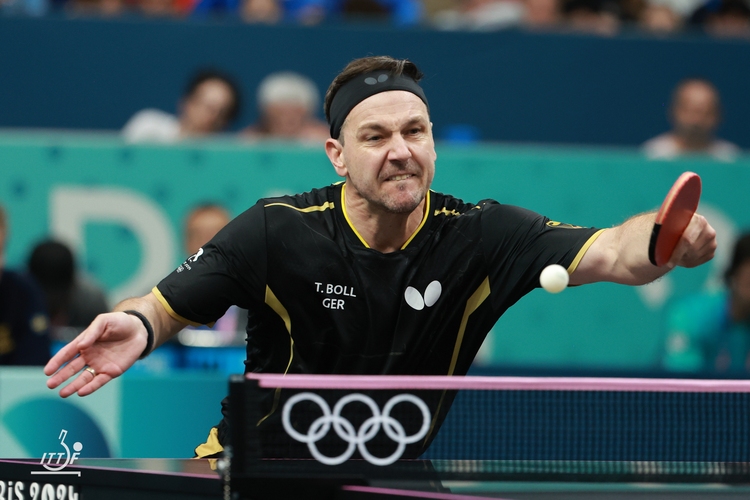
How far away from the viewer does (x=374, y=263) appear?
3805 millimetres

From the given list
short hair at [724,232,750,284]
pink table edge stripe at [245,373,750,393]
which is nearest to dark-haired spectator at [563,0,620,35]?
short hair at [724,232,750,284]

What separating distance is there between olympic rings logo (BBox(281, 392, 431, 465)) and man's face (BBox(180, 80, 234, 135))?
547 centimetres

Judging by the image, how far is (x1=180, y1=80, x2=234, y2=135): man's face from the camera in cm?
A: 804

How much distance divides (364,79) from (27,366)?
3.46 metres

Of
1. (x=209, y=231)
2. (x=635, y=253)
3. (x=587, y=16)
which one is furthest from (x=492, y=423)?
(x=587, y=16)

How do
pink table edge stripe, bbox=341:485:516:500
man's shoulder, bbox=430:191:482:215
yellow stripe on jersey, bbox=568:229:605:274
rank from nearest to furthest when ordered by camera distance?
pink table edge stripe, bbox=341:485:516:500 → yellow stripe on jersey, bbox=568:229:605:274 → man's shoulder, bbox=430:191:482:215

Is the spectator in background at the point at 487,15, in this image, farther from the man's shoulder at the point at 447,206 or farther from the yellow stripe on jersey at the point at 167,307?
the yellow stripe on jersey at the point at 167,307

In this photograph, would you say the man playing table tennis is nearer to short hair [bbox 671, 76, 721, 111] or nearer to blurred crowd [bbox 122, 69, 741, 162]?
blurred crowd [bbox 122, 69, 741, 162]

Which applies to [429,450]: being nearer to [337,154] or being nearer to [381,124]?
[381,124]

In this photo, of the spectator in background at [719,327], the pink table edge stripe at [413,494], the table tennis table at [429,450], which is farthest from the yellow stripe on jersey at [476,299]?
the spectator in background at [719,327]

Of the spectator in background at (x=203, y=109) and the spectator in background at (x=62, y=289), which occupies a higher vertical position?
the spectator in background at (x=203, y=109)

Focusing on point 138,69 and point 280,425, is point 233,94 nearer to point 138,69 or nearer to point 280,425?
point 138,69

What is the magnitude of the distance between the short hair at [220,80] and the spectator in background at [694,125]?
2.98 metres

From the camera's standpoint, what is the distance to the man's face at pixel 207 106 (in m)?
8.04
